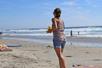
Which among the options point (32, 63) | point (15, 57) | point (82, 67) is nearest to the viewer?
point (82, 67)

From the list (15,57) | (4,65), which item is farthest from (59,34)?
(15,57)

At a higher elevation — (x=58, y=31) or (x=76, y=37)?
(x=58, y=31)

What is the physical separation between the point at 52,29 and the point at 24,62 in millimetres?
3578

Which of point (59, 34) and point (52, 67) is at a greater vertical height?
point (59, 34)

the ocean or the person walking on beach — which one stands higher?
the person walking on beach

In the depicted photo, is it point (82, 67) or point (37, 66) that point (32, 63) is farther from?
point (82, 67)

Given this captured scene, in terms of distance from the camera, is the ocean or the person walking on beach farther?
the ocean

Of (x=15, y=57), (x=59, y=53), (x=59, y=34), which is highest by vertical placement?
(x=59, y=34)

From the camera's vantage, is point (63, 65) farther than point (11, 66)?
No

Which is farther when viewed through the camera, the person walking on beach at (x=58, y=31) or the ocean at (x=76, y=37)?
the ocean at (x=76, y=37)

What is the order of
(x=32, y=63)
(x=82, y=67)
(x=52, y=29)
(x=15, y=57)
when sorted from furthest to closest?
(x=15, y=57), (x=32, y=63), (x=82, y=67), (x=52, y=29)

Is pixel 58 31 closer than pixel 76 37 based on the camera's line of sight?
Yes

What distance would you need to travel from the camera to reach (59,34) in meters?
8.28

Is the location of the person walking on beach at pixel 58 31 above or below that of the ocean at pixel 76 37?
above
